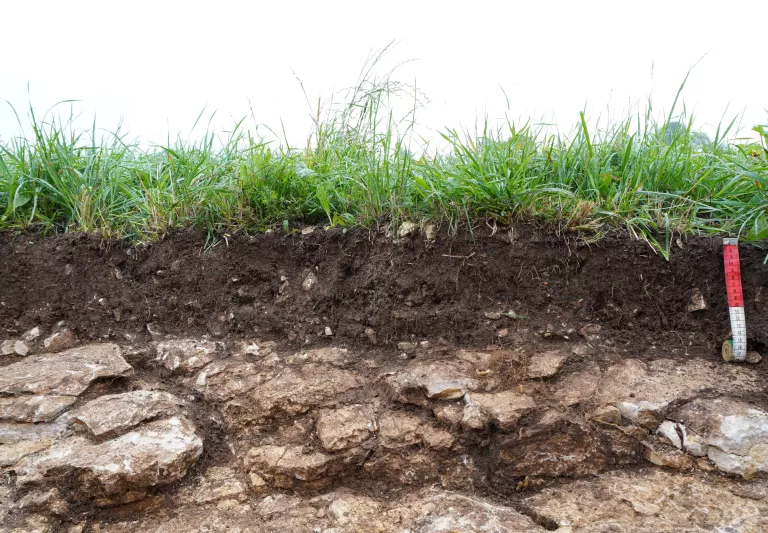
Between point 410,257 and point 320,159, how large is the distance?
82cm

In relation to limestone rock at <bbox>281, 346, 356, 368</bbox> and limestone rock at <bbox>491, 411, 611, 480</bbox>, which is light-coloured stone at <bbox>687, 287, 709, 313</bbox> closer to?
limestone rock at <bbox>491, 411, 611, 480</bbox>

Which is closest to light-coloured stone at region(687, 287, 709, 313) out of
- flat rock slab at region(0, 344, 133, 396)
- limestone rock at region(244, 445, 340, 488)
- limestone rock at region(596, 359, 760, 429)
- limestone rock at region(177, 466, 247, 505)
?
limestone rock at region(596, 359, 760, 429)

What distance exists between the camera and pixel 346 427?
218 cm

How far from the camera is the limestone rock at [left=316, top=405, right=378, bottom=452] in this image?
2137 mm

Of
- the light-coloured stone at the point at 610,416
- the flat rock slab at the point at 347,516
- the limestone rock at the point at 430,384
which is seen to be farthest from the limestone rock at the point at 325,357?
the light-coloured stone at the point at 610,416

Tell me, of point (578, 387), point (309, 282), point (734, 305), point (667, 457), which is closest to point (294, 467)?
point (309, 282)

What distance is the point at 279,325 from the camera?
2580 millimetres

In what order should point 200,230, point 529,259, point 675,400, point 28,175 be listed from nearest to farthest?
point 675,400 < point 529,259 < point 200,230 < point 28,175

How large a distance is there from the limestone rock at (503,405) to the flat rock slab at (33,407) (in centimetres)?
159

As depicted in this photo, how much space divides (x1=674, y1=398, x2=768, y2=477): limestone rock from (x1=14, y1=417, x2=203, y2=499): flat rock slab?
5.91 feet

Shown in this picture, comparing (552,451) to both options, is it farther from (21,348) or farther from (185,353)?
(21,348)

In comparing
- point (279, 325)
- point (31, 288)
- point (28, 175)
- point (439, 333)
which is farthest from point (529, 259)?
point (28, 175)

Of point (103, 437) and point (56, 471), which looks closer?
point (56, 471)

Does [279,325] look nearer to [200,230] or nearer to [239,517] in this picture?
[200,230]
